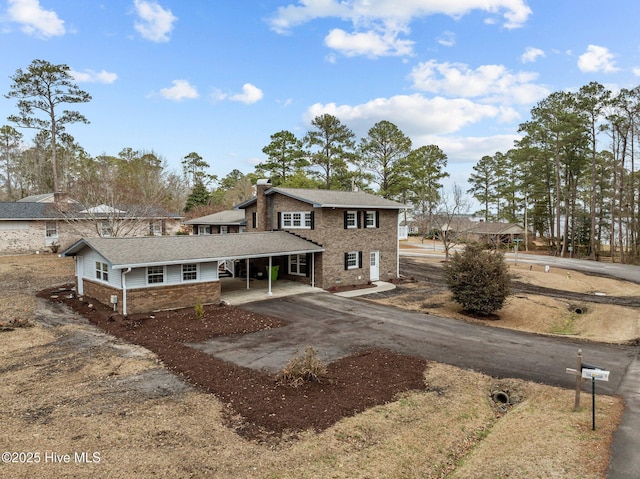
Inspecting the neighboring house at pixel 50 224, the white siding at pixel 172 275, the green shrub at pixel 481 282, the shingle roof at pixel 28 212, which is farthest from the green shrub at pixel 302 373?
the shingle roof at pixel 28 212

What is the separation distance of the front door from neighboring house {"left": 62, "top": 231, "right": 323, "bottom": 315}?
25.4 ft

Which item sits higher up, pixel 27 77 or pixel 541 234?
pixel 27 77

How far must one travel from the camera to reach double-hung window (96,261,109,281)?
1688 cm

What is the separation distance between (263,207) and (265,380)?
17.0 m

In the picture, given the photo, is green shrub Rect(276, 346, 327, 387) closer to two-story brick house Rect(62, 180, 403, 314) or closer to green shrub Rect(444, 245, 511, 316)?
two-story brick house Rect(62, 180, 403, 314)

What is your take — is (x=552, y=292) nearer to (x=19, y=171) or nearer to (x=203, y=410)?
(x=203, y=410)

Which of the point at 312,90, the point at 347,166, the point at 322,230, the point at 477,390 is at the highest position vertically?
the point at 312,90

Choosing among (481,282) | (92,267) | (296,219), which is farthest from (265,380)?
(296,219)

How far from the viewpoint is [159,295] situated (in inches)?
650

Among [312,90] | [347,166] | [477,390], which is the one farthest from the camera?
[347,166]

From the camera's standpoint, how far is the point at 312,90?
3244 centimetres

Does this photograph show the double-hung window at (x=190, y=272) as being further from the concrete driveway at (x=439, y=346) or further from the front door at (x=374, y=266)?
the front door at (x=374, y=266)

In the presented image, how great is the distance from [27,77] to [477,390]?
43.0 m

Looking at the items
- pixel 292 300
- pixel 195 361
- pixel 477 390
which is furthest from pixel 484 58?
pixel 195 361
